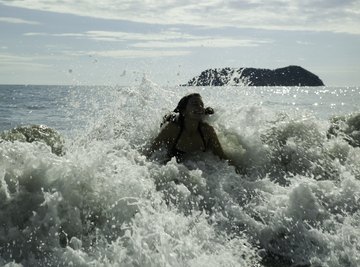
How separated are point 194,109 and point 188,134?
0.44 metres

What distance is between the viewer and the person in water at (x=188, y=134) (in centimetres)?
752

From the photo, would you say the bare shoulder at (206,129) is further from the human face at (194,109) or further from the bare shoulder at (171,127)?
the bare shoulder at (171,127)

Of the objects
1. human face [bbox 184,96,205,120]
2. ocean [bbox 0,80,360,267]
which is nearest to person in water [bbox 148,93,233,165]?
human face [bbox 184,96,205,120]

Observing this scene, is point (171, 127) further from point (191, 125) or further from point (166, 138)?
point (191, 125)

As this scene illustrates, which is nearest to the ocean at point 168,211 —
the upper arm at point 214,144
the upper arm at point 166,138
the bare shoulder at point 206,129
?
the upper arm at point 214,144

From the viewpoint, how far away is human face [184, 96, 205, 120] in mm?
7520

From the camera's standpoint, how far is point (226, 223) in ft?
17.6

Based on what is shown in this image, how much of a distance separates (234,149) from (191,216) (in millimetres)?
2962

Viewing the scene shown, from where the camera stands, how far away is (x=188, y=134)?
25.1 feet

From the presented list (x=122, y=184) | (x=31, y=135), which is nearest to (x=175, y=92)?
(x=31, y=135)

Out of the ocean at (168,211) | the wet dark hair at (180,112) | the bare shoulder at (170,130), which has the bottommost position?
the ocean at (168,211)

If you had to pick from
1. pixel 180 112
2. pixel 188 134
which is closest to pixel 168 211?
pixel 188 134

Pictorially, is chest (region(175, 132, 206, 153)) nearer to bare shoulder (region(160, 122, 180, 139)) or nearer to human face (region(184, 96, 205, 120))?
bare shoulder (region(160, 122, 180, 139))

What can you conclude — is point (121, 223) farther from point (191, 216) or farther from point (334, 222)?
point (334, 222)
